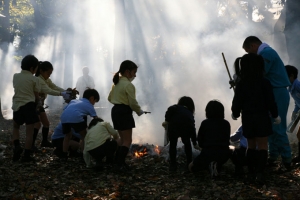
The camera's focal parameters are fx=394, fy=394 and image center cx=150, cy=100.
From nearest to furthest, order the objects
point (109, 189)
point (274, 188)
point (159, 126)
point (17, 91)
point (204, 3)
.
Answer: point (274, 188) → point (109, 189) → point (17, 91) → point (159, 126) → point (204, 3)

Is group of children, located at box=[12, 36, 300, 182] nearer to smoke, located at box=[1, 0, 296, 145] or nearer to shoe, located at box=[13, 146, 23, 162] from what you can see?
shoe, located at box=[13, 146, 23, 162]

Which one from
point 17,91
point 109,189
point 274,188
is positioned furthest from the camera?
point 17,91

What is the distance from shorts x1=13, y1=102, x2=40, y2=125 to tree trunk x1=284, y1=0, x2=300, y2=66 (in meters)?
9.82

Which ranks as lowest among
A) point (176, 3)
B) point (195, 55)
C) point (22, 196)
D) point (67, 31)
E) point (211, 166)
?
point (22, 196)

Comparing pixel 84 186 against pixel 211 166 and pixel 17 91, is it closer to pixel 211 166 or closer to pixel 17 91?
pixel 211 166

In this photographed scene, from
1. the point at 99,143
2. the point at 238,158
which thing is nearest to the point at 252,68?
the point at 238,158

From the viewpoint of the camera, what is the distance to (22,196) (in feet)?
17.9

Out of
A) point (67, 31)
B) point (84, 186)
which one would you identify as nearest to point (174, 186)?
point (84, 186)

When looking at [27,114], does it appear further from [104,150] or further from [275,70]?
[275,70]

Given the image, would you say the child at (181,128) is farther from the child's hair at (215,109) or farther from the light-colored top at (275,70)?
the light-colored top at (275,70)

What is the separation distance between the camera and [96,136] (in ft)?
22.3

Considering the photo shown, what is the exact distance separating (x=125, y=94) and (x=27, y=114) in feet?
6.43

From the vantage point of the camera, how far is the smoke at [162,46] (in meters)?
19.5

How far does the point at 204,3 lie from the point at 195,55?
6233 mm
